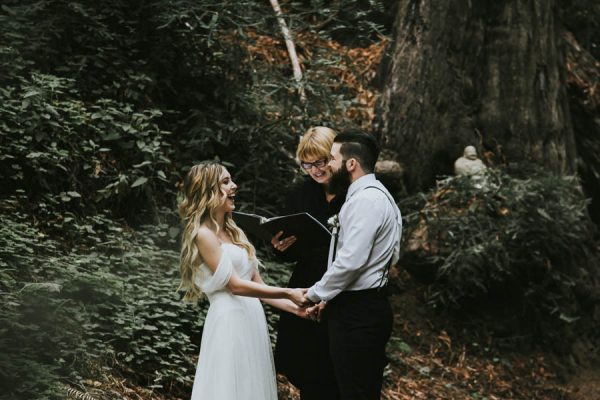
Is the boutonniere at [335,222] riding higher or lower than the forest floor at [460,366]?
higher

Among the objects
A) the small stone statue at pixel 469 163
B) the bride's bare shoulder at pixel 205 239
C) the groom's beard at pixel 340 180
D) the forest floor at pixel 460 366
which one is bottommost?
the forest floor at pixel 460 366

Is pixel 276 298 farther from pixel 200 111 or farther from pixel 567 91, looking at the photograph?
pixel 567 91

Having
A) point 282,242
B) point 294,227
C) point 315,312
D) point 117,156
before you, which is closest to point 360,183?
point 294,227

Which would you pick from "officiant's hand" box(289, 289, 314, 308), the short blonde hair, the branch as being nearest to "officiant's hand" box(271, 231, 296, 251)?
"officiant's hand" box(289, 289, 314, 308)

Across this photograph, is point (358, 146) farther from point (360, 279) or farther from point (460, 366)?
point (460, 366)

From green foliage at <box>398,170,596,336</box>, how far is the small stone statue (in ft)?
0.69

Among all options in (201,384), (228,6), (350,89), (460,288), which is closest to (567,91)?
(350,89)

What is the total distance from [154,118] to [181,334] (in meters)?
3.23

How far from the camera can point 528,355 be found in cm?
955

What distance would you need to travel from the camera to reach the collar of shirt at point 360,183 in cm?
479

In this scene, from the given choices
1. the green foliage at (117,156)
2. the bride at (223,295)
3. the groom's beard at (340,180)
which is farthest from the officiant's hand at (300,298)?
the green foliage at (117,156)

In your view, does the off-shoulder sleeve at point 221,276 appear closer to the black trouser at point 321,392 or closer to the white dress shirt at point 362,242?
the white dress shirt at point 362,242

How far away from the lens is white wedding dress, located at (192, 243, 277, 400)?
Result: 193 inches

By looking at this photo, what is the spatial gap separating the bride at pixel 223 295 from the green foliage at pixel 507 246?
4466mm
